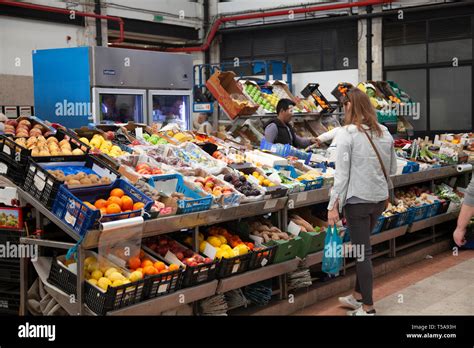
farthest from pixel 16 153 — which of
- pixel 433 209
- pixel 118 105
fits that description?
pixel 433 209

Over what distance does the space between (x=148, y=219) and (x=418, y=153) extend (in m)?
5.15

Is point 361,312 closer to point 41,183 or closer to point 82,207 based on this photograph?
point 82,207

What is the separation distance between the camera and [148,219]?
4.55m

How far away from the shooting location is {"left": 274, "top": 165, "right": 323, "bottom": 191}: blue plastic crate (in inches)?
244

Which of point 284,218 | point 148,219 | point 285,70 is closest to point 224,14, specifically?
point 285,70

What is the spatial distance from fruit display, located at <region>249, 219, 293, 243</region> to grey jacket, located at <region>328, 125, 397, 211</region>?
730mm

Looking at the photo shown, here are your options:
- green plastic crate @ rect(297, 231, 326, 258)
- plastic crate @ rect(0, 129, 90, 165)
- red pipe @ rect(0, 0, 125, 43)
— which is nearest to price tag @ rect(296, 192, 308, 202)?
green plastic crate @ rect(297, 231, 326, 258)

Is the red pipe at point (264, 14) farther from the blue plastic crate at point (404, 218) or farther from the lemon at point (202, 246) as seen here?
the lemon at point (202, 246)

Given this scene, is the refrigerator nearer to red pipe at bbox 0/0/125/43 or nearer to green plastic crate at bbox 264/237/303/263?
green plastic crate at bbox 264/237/303/263

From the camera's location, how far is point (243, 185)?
5641 mm

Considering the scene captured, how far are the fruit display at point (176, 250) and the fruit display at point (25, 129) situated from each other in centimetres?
131

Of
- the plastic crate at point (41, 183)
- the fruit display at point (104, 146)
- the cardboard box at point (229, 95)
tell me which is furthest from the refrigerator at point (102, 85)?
the plastic crate at point (41, 183)

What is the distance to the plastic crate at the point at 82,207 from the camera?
4129 millimetres
